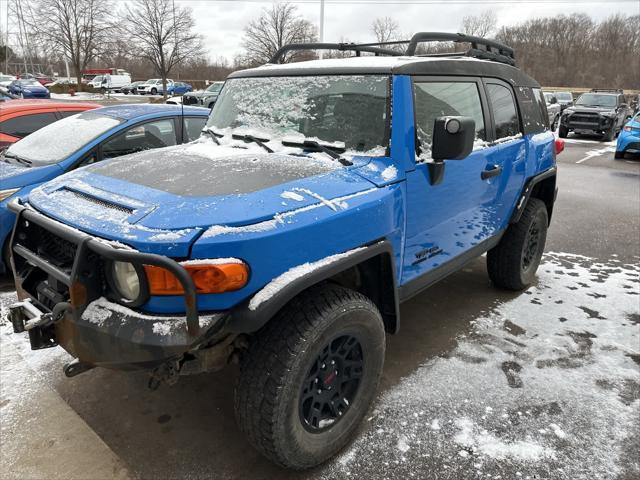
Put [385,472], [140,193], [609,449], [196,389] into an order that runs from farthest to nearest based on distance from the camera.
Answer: [196,389] < [609,449] < [385,472] < [140,193]

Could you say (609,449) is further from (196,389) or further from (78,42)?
(78,42)

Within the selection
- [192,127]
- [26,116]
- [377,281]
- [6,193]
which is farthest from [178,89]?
[377,281]

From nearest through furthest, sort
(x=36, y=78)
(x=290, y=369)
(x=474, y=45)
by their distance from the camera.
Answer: (x=290, y=369) < (x=474, y=45) < (x=36, y=78)

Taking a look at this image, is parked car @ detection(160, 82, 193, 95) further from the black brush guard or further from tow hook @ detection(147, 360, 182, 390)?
tow hook @ detection(147, 360, 182, 390)

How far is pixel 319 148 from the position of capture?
2740mm

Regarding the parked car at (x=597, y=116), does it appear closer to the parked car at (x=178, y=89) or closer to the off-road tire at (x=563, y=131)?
the off-road tire at (x=563, y=131)

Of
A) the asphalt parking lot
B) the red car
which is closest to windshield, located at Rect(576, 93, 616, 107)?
the asphalt parking lot

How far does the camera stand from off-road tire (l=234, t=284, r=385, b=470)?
206 cm

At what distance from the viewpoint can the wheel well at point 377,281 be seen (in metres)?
2.57

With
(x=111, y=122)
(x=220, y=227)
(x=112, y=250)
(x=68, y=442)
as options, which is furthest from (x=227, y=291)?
(x=111, y=122)

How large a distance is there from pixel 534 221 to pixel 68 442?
3953 mm

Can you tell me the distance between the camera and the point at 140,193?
2.23 meters

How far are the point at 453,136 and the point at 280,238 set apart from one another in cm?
117

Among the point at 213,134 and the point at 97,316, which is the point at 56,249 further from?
the point at 213,134
